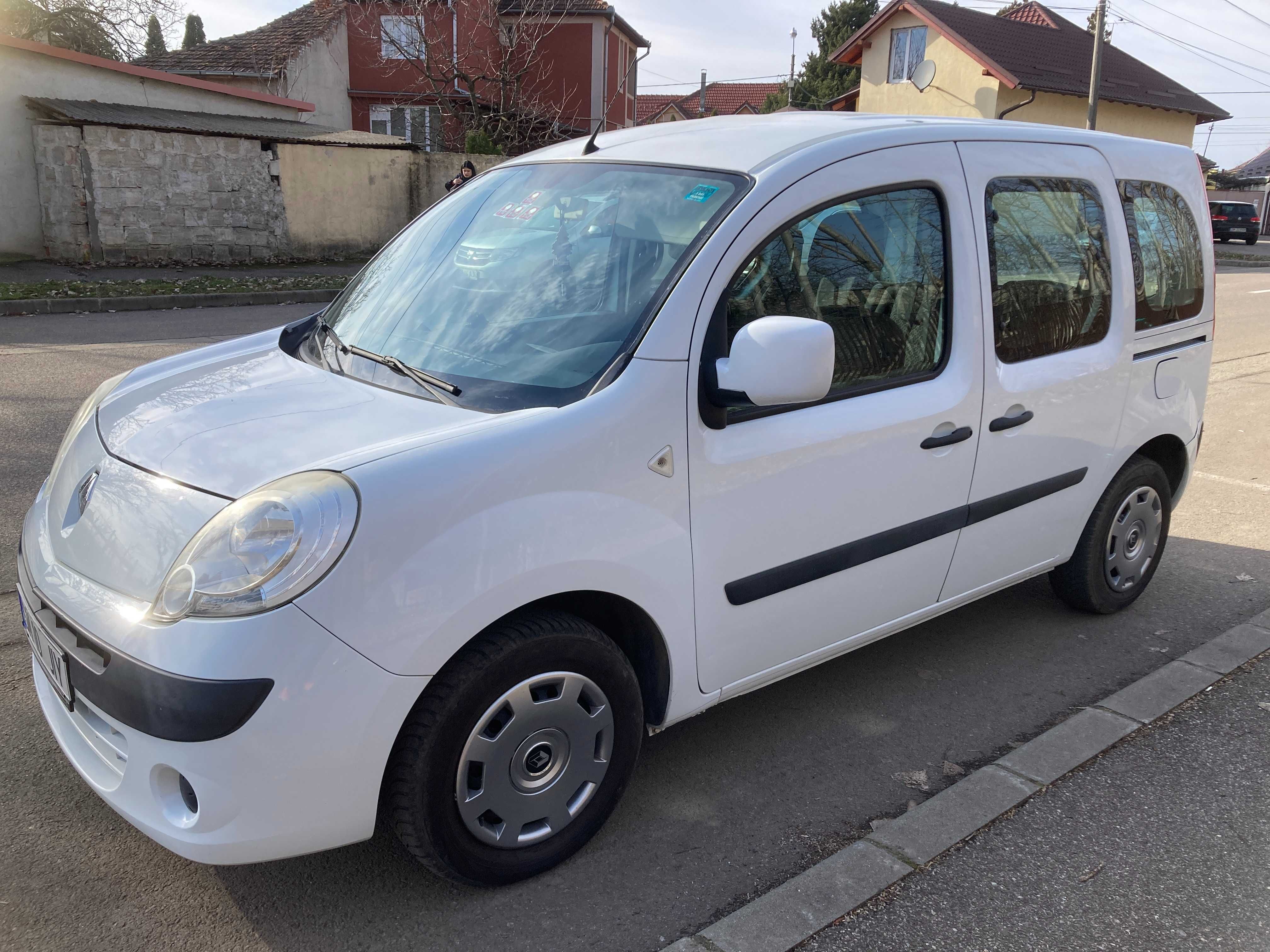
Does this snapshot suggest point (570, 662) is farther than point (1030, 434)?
No

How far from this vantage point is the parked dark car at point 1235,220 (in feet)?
124

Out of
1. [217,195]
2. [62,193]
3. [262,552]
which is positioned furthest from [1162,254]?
[217,195]

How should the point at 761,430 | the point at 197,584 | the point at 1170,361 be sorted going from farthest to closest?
the point at 1170,361 → the point at 761,430 → the point at 197,584

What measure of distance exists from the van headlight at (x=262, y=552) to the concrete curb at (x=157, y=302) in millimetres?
10266

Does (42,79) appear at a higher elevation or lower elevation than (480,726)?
higher

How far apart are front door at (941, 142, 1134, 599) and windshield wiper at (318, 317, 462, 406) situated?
1.67 m

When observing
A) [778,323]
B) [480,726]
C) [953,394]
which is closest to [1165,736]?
[953,394]

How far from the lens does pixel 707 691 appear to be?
9.07 feet

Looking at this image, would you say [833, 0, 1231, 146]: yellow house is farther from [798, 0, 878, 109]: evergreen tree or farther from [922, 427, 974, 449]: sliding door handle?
[922, 427, 974, 449]: sliding door handle

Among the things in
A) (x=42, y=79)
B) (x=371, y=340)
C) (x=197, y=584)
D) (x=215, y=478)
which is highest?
(x=42, y=79)

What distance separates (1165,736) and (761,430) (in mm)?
1756

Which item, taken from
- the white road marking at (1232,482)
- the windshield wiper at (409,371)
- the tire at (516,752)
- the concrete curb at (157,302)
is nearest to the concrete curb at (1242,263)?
the concrete curb at (157,302)

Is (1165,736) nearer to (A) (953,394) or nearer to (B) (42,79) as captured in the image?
(A) (953,394)

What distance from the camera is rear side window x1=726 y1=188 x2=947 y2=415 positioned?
8.99 feet
